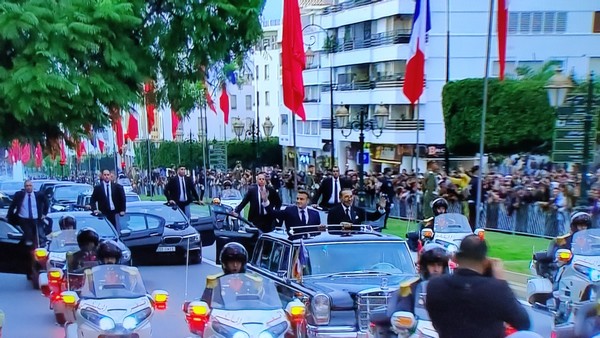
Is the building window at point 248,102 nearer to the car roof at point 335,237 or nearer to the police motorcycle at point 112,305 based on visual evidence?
the car roof at point 335,237

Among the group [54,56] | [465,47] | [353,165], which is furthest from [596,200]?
[353,165]

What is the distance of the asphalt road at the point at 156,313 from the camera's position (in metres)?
13.7

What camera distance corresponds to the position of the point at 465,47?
5919 cm

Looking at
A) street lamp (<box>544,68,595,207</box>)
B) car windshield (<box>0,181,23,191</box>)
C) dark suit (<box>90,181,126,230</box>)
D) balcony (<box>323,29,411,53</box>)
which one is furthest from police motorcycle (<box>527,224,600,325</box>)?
balcony (<box>323,29,411,53</box>)

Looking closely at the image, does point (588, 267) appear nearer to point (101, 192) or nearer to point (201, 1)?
point (201, 1)

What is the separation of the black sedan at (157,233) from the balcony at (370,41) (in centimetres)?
3945

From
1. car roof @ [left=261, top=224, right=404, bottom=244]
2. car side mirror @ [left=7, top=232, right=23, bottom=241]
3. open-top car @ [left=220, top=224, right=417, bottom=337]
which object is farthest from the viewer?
car side mirror @ [left=7, top=232, right=23, bottom=241]

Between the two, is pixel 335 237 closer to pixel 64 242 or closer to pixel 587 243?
pixel 587 243

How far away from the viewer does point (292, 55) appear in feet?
72.0

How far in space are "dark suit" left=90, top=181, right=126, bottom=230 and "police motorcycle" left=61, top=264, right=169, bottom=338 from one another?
33.5 feet

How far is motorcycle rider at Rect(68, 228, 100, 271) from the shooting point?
11844 millimetres

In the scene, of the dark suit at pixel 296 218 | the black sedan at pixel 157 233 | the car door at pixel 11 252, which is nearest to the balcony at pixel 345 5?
the black sedan at pixel 157 233

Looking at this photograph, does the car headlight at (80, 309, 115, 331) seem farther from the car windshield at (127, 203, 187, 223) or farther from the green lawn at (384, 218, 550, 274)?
the car windshield at (127, 203, 187, 223)

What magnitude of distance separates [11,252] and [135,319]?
908 centimetres
